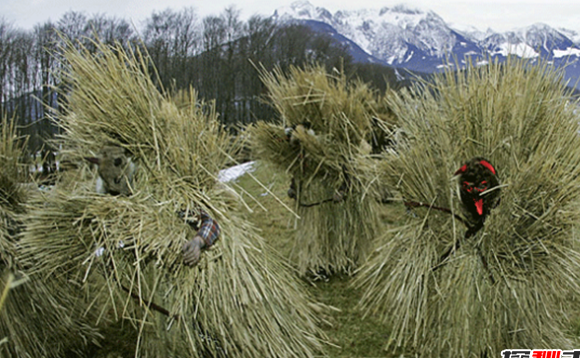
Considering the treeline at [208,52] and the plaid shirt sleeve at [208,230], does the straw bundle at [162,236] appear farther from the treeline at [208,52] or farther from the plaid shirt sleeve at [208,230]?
the treeline at [208,52]

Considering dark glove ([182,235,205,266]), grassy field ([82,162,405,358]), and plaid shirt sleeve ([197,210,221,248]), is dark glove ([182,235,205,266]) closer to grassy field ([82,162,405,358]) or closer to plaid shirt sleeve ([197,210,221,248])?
plaid shirt sleeve ([197,210,221,248])

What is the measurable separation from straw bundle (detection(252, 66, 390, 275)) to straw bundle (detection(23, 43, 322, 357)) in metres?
1.57

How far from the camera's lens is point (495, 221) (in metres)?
1.74

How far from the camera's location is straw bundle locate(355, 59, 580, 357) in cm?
171

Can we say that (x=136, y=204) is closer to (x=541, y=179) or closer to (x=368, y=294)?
(x=368, y=294)

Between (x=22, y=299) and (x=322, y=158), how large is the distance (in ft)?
8.02

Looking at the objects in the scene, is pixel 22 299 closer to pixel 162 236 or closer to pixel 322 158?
pixel 162 236

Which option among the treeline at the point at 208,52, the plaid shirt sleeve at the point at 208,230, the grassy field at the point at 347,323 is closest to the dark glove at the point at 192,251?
the plaid shirt sleeve at the point at 208,230

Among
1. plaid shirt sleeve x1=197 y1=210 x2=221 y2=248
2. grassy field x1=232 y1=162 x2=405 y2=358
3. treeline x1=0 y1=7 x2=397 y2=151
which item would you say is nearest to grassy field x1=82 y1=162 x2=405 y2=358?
grassy field x1=232 y1=162 x2=405 y2=358

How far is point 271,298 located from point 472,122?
1342 millimetres

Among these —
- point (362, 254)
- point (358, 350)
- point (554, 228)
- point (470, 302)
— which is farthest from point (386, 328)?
point (554, 228)

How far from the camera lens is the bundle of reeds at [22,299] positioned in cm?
204

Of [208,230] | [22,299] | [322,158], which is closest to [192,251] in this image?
[208,230]

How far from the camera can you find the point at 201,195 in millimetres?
2045
